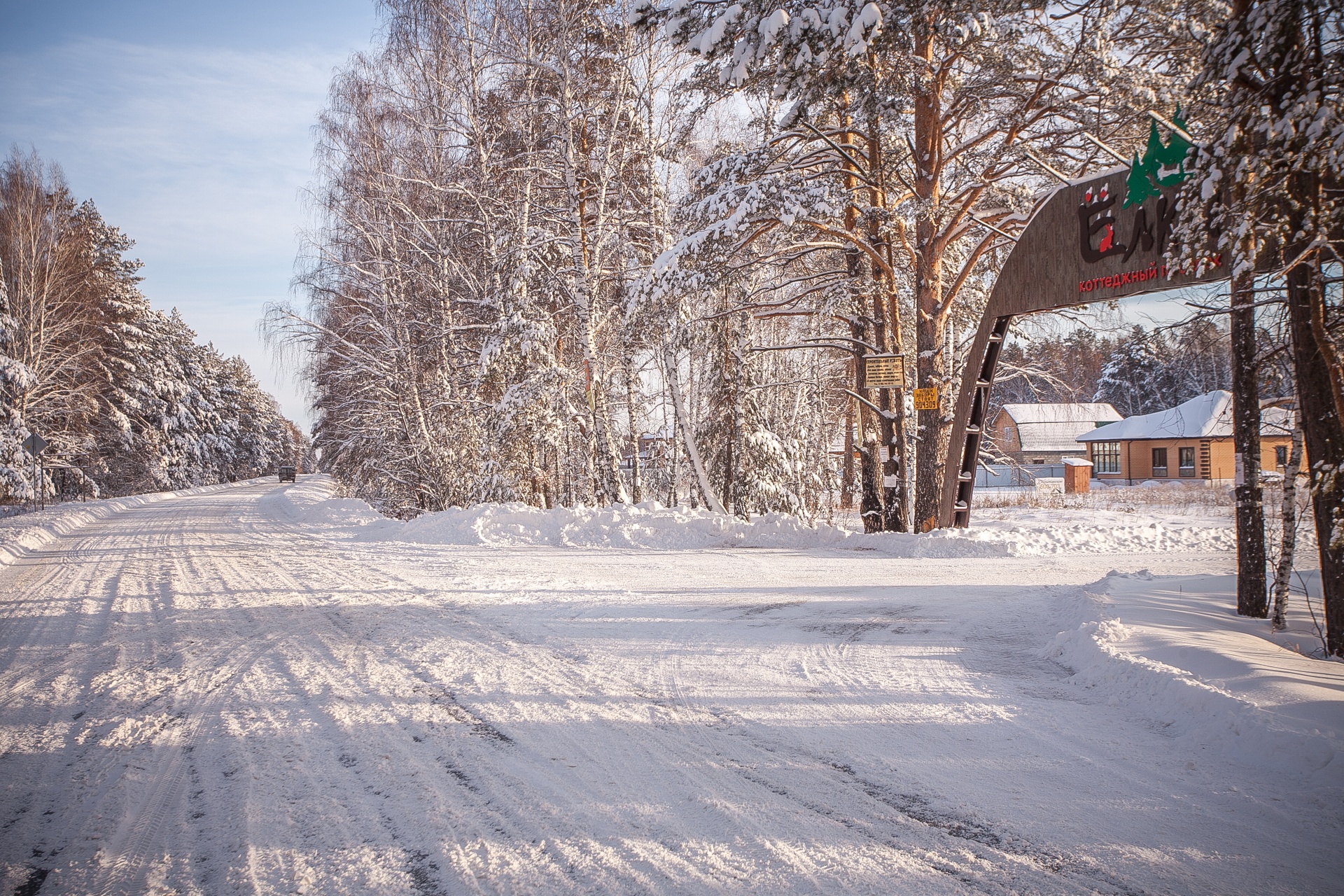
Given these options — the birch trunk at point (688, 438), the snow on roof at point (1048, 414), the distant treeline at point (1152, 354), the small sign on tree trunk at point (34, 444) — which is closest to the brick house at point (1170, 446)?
the distant treeline at point (1152, 354)

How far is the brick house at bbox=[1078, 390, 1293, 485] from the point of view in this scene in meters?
37.0

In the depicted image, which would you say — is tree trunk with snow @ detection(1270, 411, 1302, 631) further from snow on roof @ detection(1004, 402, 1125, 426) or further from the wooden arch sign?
snow on roof @ detection(1004, 402, 1125, 426)

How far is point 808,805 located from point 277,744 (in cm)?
303

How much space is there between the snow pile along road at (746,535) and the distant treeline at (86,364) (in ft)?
74.1

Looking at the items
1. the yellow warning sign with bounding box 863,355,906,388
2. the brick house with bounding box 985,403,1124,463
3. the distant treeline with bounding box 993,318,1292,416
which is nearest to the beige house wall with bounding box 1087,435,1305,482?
the distant treeline with bounding box 993,318,1292,416

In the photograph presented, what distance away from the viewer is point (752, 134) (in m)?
17.8

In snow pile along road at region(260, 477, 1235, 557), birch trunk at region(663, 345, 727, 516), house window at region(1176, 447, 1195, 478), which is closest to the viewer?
snow pile along road at region(260, 477, 1235, 557)

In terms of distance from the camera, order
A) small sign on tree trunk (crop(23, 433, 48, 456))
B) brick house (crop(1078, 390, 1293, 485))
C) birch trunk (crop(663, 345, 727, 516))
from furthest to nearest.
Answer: brick house (crop(1078, 390, 1293, 485)), small sign on tree trunk (crop(23, 433, 48, 456)), birch trunk (crop(663, 345, 727, 516))

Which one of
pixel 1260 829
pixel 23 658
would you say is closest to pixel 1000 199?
pixel 1260 829

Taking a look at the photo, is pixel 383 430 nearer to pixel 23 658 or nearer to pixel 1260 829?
pixel 23 658

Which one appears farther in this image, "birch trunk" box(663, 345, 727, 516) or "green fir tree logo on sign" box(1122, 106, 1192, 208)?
"birch trunk" box(663, 345, 727, 516)

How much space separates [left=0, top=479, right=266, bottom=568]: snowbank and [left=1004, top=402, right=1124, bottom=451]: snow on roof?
54276 mm

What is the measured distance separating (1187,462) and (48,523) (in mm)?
50775

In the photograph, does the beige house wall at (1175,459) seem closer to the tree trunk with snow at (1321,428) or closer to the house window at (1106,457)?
the house window at (1106,457)
